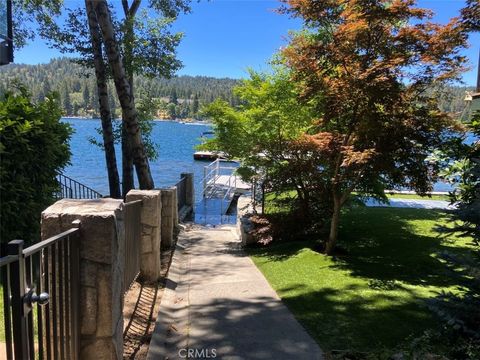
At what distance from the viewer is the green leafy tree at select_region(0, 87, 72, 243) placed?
233 inches

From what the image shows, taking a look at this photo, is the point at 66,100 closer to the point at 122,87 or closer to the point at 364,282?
the point at 122,87

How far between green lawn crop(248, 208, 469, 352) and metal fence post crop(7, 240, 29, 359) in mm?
2852

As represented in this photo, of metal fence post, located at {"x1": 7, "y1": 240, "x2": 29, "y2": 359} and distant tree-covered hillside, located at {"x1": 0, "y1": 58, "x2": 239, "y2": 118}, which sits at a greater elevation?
distant tree-covered hillside, located at {"x1": 0, "y1": 58, "x2": 239, "y2": 118}

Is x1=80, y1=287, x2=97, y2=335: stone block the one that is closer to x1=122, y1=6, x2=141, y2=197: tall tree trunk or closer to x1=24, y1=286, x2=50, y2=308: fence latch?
x1=24, y1=286, x2=50, y2=308: fence latch

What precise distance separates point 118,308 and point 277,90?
7043 millimetres

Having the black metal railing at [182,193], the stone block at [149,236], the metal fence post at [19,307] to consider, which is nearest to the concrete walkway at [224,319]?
the stone block at [149,236]

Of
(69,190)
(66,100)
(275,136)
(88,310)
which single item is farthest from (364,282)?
(66,100)

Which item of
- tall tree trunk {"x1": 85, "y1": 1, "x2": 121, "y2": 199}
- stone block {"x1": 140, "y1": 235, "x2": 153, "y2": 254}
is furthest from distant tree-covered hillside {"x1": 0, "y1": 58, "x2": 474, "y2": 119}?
stone block {"x1": 140, "y1": 235, "x2": 153, "y2": 254}

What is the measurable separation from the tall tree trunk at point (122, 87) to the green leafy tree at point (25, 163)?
258 centimetres

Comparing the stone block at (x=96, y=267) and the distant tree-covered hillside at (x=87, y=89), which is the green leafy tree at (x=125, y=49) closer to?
the stone block at (x=96, y=267)

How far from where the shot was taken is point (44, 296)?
2031 millimetres

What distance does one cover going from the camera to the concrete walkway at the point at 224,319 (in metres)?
4.02

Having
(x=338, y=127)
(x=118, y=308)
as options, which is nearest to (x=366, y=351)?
(x=118, y=308)

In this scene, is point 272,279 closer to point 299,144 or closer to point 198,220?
point 299,144
